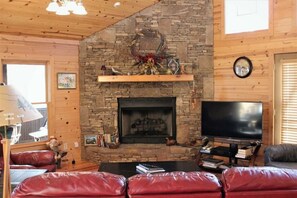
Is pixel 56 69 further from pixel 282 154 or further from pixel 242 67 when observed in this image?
pixel 282 154

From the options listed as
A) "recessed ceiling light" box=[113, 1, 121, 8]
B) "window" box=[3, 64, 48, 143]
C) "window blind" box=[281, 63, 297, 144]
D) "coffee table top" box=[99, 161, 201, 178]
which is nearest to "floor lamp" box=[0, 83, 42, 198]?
"coffee table top" box=[99, 161, 201, 178]

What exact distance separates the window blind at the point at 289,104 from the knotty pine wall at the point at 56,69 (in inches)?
151

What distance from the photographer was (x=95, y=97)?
630 cm

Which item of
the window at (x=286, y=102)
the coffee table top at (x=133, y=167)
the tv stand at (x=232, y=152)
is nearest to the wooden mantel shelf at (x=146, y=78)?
the tv stand at (x=232, y=152)

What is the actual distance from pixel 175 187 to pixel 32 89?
4566 millimetres

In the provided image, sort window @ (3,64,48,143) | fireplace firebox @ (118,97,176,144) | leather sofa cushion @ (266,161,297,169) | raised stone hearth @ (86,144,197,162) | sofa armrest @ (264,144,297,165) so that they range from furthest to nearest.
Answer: fireplace firebox @ (118,97,176,144), raised stone hearth @ (86,144,197,162), window @ (3,64,48,143), sofa armrest @ (264,144,297,165), leather sofa cushion @ (266,161,297,169)

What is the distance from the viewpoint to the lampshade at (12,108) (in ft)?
6.81

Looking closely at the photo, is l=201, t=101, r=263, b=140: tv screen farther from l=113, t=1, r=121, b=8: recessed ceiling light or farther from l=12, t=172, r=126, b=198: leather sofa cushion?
l=12, t=172, r=126, b=198: leather sofa cushion

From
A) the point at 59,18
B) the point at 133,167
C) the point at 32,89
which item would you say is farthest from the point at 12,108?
the point at 32,89

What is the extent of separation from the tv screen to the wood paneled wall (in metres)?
0.44

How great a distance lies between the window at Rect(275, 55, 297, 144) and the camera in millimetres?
5285

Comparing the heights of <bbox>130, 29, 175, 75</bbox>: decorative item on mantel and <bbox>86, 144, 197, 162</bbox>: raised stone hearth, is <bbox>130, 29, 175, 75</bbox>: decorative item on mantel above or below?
above

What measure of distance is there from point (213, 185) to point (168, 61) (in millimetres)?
4409

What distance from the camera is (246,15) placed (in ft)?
19.2
